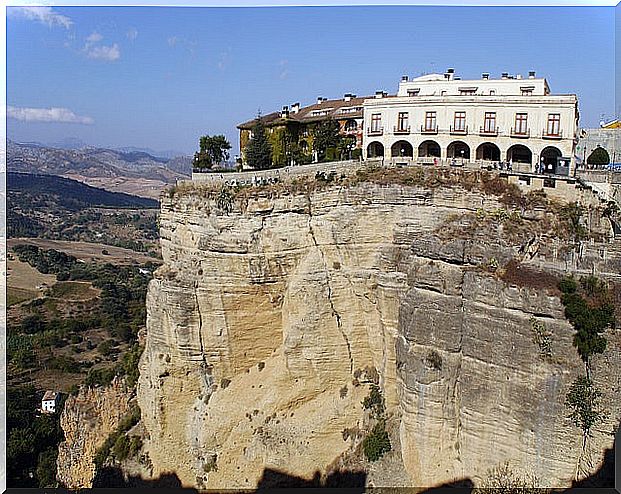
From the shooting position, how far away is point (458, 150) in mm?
13312

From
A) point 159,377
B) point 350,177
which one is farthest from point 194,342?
point 350,177

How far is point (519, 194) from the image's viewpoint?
10617mm

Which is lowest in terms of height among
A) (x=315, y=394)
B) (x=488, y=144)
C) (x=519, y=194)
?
(x=315, y=394)

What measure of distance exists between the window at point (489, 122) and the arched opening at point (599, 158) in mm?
2024

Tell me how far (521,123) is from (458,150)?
1400 millimetres

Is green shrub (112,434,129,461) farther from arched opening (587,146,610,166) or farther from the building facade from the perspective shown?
arched opening (587,146,610,166)

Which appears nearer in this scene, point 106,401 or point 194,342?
point 194,342

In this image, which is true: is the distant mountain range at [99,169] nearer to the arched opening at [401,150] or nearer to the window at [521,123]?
the arched opening at [401,150]

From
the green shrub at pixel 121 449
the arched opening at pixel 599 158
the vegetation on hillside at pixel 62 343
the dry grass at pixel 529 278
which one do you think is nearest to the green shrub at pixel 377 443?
the dry grass at pixel 529 278

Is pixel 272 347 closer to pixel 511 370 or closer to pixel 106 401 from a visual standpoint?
pixel 511 370

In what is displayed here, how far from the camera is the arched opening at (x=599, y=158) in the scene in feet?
41.0

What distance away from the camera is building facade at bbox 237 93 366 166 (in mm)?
14805

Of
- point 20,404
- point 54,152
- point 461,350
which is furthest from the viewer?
point 54,152

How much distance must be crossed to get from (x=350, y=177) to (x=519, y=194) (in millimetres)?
2861
